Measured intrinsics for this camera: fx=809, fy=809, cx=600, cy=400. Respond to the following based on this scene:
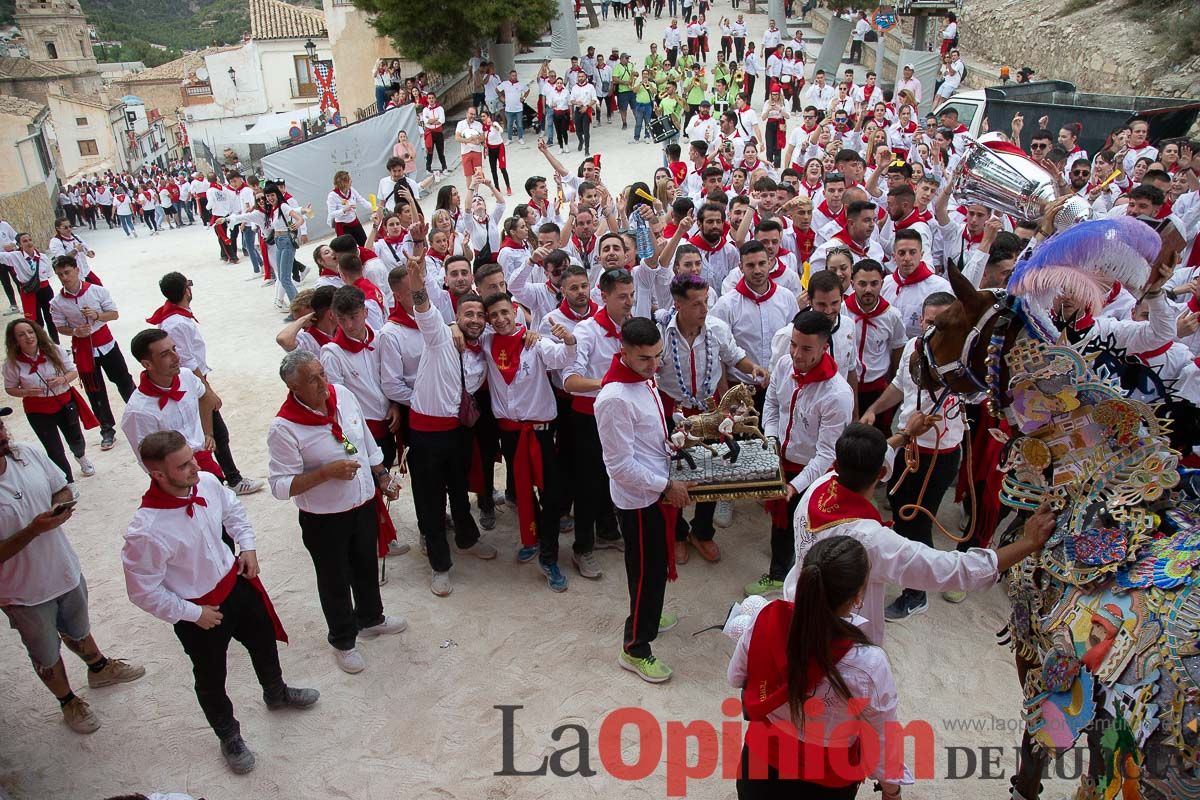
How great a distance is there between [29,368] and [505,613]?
4776 millimetres

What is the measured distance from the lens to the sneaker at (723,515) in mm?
6453

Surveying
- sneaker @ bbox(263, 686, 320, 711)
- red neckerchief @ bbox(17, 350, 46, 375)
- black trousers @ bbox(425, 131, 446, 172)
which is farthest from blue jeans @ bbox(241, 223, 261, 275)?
sneaker @ bbox(263, 686, 320, 711)

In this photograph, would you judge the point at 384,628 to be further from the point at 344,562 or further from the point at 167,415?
the point at 167,415

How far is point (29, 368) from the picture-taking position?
273 inches

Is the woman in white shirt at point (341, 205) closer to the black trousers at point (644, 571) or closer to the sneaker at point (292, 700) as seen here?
the sneaker at point (292, 700)

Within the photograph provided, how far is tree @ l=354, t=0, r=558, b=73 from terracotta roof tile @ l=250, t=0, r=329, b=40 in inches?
1009

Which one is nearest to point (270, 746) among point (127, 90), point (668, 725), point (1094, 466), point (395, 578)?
point (395, 578)

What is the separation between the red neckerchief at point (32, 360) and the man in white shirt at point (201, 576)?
3.83 m

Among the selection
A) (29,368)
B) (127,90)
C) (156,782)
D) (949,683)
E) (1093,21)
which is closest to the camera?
(156,782)

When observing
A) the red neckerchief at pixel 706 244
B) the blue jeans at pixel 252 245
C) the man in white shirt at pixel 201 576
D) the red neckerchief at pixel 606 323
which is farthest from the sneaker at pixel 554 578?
the blue jeans at pixel 252 245

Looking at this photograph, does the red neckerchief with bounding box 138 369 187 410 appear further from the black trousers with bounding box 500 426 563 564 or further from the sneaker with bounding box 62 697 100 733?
the black trousers with bounding box 500 426 563 564

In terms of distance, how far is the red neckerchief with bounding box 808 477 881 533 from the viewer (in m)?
3.23

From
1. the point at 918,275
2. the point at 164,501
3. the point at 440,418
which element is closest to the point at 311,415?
the point at 164,501

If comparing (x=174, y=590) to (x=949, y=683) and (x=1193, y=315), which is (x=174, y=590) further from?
(x=1193, y=315)
